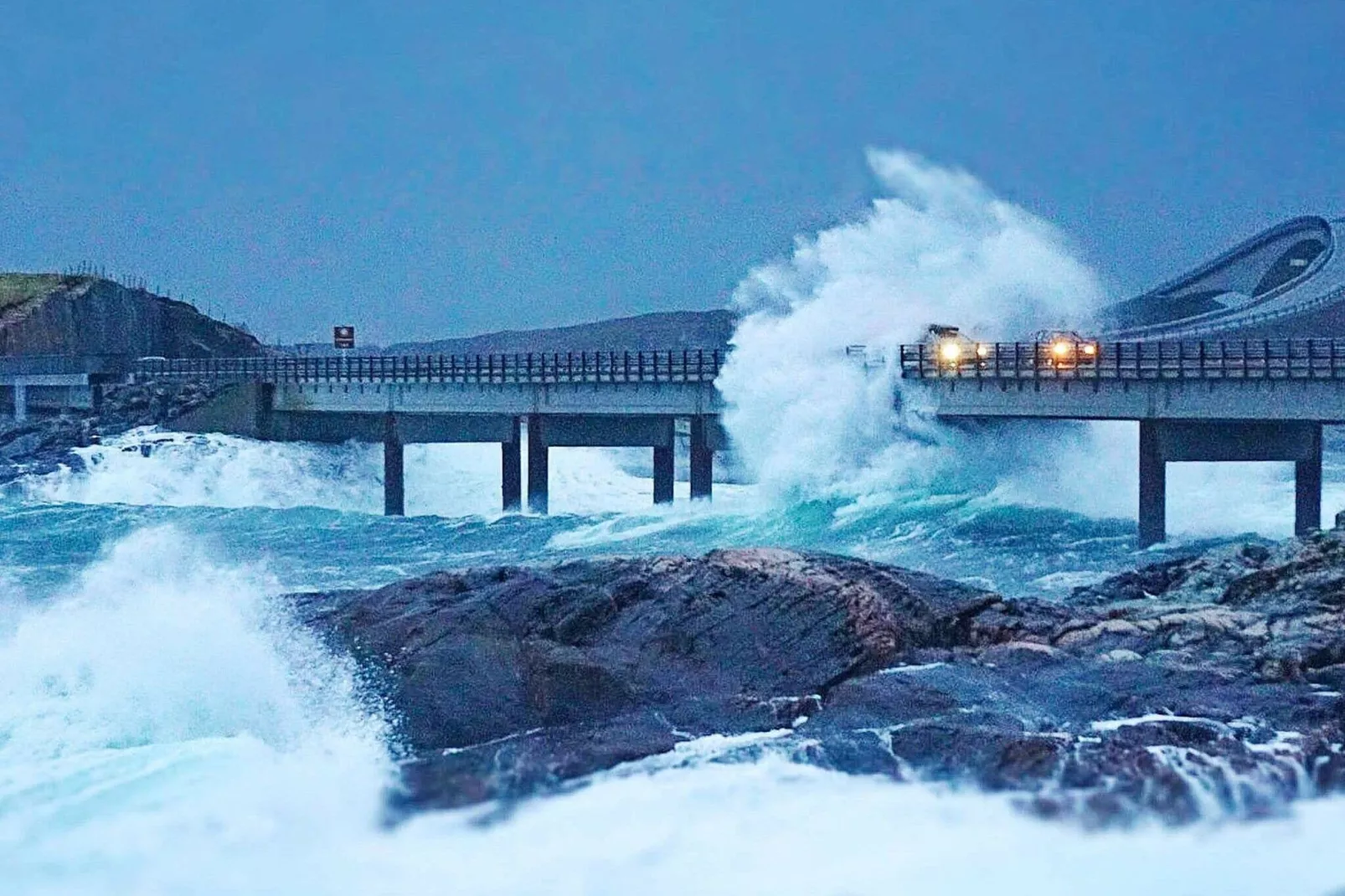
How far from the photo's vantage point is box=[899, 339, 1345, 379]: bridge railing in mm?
35531

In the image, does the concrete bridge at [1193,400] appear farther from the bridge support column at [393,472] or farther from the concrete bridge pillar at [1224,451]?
the bridge support column at [393,472]

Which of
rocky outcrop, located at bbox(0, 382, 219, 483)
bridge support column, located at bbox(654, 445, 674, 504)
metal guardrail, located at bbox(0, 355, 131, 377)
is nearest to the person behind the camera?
bridge support column, located at bbox(654, 445, 674, 504)

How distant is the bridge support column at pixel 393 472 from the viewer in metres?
52.4

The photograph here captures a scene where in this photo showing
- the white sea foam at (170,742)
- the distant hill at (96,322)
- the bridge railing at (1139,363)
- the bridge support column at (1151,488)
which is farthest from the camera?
the distant hill at (96,322)

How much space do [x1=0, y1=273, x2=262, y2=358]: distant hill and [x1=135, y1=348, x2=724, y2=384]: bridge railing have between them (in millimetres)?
14514

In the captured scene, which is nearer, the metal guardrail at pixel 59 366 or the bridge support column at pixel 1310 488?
the bridge support column at pixel 1310 488

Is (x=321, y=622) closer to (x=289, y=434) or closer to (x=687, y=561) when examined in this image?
(x=687, y=561)

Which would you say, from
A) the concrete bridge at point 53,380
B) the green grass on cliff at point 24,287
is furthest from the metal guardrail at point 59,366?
the green grass on cliff at point 24,287

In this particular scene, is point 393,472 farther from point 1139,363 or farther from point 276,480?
point 1139,363

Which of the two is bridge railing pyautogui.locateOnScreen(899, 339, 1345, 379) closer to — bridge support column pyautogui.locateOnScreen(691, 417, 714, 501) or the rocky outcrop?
bridge support column pyautogui.locateOnScreen(691, 417, 714, 501)

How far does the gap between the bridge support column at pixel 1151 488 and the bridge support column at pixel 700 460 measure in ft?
48.3

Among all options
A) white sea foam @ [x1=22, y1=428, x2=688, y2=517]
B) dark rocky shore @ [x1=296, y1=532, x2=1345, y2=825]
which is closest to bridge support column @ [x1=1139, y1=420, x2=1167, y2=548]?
dark rocky shore @ [x1=296, y1=532, x2=1345, y2=825]

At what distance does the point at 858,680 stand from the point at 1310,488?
23.7m

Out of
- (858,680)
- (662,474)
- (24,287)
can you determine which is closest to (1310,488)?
(662,474)
